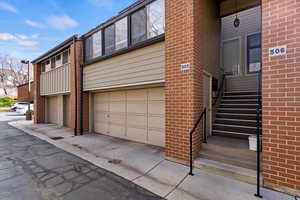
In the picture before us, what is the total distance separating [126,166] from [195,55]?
3.34 meters

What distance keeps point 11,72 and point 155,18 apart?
52794 millimetres

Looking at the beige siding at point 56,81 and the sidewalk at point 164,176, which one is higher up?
the beige siding at point 56,81

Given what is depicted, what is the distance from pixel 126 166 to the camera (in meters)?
3.85

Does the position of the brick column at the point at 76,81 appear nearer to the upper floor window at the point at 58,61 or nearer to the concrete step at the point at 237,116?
the upper floor window at the point at 58,61

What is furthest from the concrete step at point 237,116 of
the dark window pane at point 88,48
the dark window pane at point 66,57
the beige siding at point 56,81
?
the dark window pane at point 66,57

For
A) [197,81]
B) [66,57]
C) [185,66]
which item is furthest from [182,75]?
[66,57]

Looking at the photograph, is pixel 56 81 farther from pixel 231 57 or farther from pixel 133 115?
pixel 231 57

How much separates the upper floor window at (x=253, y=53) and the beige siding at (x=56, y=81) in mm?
9506

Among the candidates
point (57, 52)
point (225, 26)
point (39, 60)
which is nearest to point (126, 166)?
point (225, 26)

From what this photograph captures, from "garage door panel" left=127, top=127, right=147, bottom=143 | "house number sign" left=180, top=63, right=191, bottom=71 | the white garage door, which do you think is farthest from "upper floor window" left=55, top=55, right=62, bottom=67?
"house number sign" left=180, top=63, right=191, bottom=71

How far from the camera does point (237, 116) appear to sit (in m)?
4.83

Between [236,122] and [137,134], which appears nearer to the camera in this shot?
[236,122]

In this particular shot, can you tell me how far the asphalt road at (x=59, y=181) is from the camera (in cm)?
269

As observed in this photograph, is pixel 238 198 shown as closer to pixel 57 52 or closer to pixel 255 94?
pixel 255 94
